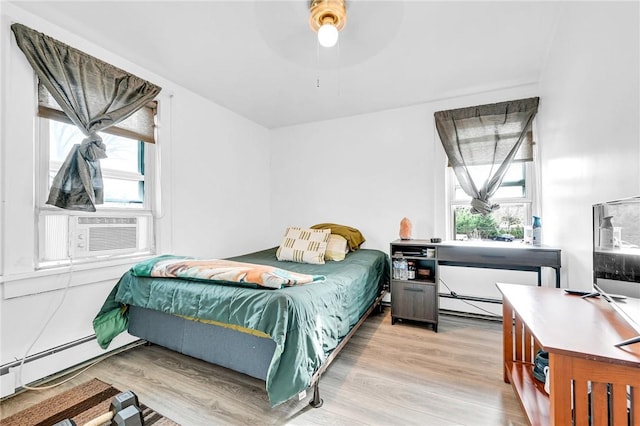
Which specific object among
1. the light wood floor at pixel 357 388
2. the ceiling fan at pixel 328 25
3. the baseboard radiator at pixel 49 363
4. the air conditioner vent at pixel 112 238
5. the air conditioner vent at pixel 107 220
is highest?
the ceiling fan at pixel 328 25

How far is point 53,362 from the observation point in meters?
1.79

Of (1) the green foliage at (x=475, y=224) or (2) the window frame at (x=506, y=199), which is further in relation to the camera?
(1) the green foliage at (x=475, y=224)

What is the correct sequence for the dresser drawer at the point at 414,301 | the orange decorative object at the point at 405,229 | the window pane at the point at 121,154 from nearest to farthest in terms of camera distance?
the window pane at the point at 121,154
the dresser drawer at the point at 414,301
the orange decorative object at the point at 405,229

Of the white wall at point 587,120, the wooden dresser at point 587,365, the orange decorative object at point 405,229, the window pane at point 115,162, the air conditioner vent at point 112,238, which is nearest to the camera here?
the wooden dresser at point 587,365

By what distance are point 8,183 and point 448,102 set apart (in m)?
3.89

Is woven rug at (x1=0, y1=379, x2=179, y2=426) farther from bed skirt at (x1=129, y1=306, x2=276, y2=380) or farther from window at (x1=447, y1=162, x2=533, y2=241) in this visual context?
window at (x1=447, y1=162, x2=533, y2=241)

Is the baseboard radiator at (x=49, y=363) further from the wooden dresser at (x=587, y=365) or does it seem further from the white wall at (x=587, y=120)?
the white wall at (x=587, y=120)

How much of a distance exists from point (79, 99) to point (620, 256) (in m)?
3.19

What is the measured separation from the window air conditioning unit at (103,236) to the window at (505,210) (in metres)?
3.34

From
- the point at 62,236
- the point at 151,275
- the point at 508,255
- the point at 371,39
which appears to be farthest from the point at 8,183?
the point at 508,255

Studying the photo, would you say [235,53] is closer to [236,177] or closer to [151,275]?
[236,177]

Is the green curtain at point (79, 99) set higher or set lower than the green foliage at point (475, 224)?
higher

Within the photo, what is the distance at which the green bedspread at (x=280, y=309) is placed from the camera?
1301 mm

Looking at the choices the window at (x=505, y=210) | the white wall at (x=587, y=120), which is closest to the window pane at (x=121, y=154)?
the white wall at (x=587, y=120)
